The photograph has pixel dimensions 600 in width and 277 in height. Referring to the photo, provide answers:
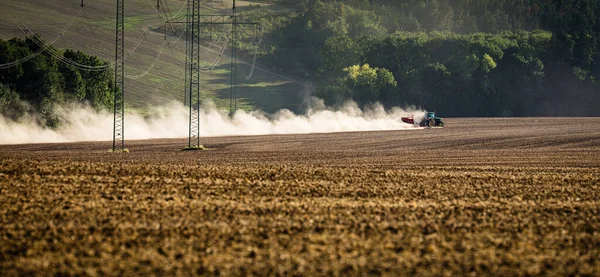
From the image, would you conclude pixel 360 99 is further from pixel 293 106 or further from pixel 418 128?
pixel 418 128

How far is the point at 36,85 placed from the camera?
82.5 m

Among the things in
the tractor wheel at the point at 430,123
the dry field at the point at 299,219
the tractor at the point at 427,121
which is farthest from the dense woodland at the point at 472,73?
the dry field at the point at 299,219

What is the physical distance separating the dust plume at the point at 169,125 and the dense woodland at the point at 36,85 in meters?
0.99

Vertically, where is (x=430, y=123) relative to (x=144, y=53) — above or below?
below

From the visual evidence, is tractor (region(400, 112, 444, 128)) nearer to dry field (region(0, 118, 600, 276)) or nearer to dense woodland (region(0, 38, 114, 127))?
dense woodland (region(0, 38, 114, 127))

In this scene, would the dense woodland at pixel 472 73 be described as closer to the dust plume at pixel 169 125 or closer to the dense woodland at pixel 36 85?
the dust plume at pixel 169 125

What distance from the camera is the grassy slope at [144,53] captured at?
123938mm

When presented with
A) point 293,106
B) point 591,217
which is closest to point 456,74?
point 293,106

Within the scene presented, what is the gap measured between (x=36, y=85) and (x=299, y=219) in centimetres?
6273

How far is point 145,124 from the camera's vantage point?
309 feet

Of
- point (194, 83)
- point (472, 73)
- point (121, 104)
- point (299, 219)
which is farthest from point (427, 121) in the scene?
point (299, 219)

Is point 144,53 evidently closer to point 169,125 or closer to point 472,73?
point 169,125

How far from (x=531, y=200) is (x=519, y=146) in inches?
1410

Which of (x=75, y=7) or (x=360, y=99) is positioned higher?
(x=75, y=7)
